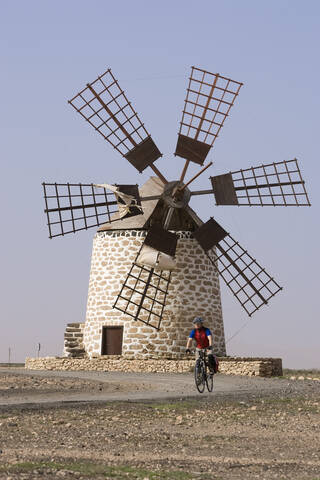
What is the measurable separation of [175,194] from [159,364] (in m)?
5.53

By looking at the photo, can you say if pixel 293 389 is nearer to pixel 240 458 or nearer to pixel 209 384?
pixel 209 384

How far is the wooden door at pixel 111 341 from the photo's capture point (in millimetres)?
28266

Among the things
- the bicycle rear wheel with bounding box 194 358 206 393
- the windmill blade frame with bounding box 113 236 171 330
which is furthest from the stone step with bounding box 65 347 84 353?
the bicycle rear wheel with bounding box 194 358 206 393

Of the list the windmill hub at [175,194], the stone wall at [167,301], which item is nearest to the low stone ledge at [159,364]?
the stone wall at [167,301]

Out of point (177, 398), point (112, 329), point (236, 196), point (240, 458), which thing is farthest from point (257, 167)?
point (240, 458)

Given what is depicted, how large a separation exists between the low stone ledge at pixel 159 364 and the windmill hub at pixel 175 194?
201 inches

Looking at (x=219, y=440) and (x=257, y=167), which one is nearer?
(x=219, y=440)

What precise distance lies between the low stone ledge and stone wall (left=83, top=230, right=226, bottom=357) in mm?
706

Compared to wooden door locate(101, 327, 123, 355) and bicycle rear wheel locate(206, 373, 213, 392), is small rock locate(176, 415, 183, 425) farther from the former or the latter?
wooden door locate(101, 327, 123, 355)

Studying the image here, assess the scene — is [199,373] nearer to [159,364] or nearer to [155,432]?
[155,432]

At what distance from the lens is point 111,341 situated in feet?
93.3

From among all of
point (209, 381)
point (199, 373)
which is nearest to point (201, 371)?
point (199, 373)

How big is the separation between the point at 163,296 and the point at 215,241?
9.21 ft

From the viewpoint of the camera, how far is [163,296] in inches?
1089
